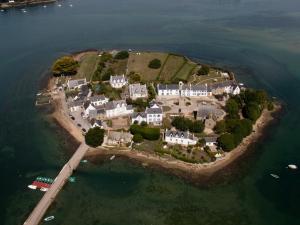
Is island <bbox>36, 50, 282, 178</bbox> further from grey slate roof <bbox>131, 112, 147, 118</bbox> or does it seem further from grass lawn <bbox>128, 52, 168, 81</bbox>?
grass lawn <bbox>128, 52, 168, 81</bbox>

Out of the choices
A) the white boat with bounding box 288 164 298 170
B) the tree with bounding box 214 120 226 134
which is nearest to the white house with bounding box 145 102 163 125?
the tree with bounding box 214 120 226 134

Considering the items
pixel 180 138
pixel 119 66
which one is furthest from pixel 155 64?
pixel 180 138

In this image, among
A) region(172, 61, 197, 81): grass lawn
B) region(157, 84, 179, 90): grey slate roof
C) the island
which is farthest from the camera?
region(172, 61, 197, 81): grass lawn

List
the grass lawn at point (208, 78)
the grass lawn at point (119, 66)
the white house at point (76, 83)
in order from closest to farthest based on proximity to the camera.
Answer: the white house at point (76, 83) → the grass lawn at point (208, 78) → the grass lawn at point (119, 66)

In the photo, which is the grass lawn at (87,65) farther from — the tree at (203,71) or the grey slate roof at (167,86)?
the tree at (203,71)

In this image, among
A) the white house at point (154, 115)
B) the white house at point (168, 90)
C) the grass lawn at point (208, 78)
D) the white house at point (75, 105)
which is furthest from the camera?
the grass lawn at point (208, 78)

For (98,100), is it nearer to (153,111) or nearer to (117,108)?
(117,108)

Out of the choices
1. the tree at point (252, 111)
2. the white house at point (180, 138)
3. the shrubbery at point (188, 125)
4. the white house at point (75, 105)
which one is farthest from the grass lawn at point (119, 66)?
the tree at point (252, 111)

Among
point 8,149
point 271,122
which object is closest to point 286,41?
point 271,122
